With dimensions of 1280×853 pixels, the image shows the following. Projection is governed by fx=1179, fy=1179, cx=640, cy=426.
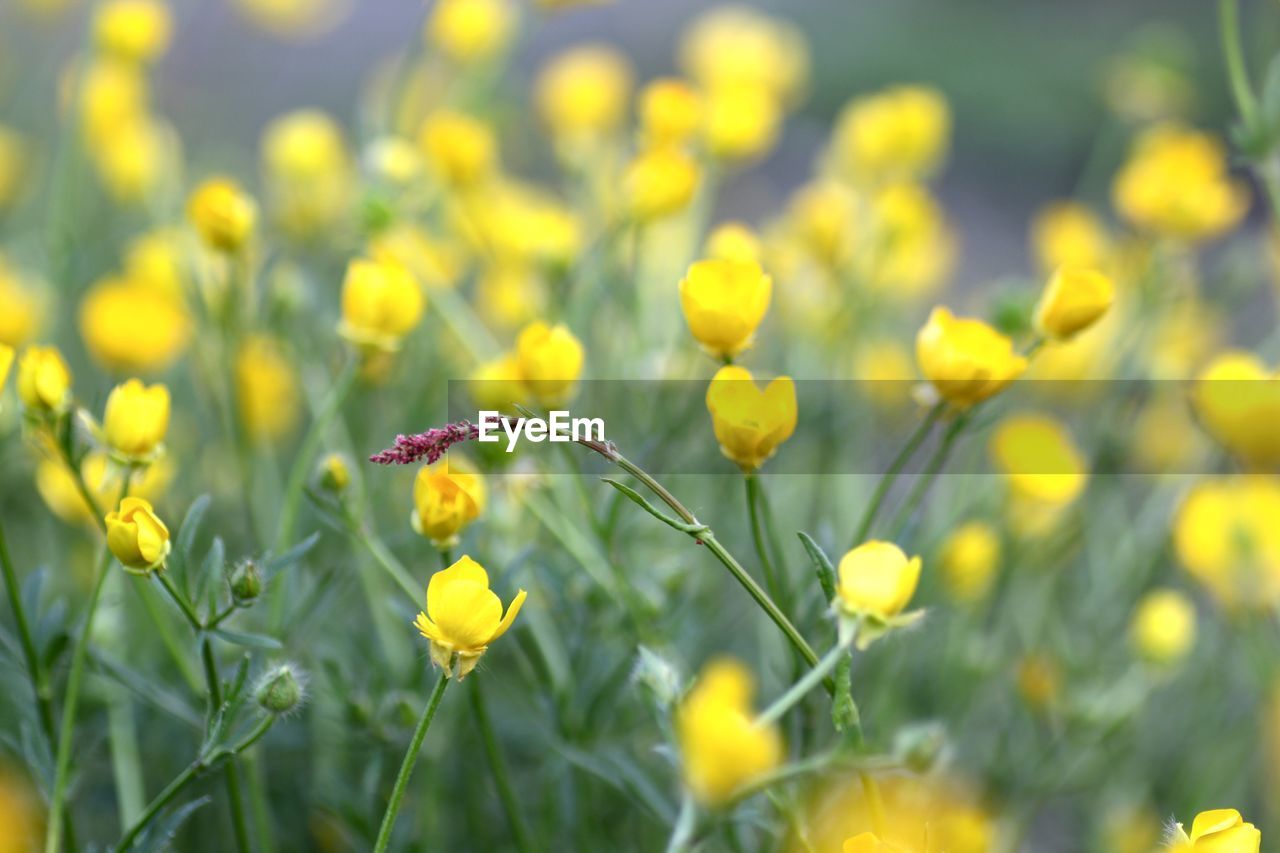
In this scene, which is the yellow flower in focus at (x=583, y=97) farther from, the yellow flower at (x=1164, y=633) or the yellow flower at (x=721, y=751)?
the yellow flower at (x=721, y=751)

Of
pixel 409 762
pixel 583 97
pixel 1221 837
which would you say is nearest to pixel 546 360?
pixel 409 762

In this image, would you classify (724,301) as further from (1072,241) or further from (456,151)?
(1072,241)

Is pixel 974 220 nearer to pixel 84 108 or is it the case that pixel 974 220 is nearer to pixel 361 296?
pixel 84 108

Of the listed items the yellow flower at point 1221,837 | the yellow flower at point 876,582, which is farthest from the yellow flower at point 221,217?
the yellow flower at point 1221,837

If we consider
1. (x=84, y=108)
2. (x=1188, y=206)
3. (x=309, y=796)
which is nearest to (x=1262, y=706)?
(x=1188, y=206)

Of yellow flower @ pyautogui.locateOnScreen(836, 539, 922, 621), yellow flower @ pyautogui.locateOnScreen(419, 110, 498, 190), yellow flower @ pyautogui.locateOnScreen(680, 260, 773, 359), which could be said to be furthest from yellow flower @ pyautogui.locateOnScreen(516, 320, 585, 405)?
yellow flower @ pyautogui.locateOnScreen(419, 110, 498, 190)

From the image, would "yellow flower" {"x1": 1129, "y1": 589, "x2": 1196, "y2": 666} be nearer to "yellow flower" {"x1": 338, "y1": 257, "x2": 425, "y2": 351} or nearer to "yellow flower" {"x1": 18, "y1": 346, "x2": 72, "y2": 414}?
"yellow flower" {"x1": 338, "y1": 257, "x2": 425, "y2": 351}
